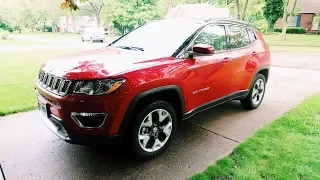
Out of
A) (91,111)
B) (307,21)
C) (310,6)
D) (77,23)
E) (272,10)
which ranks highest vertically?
(310,6)

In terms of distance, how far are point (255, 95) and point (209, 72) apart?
2029 mm

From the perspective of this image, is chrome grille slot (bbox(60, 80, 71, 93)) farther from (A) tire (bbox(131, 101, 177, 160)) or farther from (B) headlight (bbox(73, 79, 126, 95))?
(A) tire (bbox(131, 101, 177, 160))

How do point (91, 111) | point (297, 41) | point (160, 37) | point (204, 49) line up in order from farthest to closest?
point (297, 41) → point (160, 37) → point (204, 49) → point (91, 111)

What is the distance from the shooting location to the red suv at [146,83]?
2602 mm

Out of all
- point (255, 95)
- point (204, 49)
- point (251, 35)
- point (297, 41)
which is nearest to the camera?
point (204, 49)

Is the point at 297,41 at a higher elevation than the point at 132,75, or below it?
higher

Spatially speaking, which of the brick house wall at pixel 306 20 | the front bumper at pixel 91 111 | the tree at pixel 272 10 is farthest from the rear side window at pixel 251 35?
the brick house wall at pixel 306 20

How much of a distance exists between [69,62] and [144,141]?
132 cm

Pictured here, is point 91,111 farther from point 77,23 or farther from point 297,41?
point 77,23

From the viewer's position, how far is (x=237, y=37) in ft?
14.5

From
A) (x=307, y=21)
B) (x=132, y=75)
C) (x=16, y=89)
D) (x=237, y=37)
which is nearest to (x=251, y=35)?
(x=237, y=37)

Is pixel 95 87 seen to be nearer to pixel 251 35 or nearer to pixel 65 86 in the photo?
pixel 65 86

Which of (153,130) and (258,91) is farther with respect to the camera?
(258,91)

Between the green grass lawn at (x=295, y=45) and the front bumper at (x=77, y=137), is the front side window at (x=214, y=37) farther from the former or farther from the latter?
the green grass lawn at (x=295, y=45)
